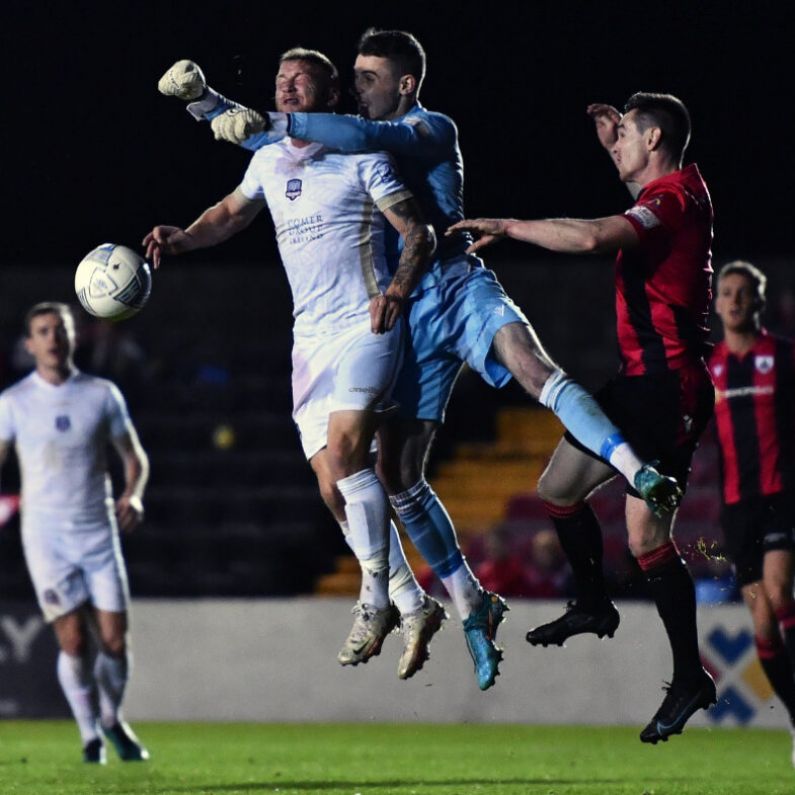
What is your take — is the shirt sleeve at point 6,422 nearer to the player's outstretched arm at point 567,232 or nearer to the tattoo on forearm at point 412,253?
the tattoo on forearm at point 412,253

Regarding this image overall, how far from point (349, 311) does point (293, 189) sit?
0.56 m

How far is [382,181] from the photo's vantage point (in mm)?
7484

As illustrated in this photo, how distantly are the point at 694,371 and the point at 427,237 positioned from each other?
1.18 metres

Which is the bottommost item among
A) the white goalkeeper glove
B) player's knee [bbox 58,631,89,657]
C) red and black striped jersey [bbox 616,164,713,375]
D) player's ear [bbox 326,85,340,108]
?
player's knee [bbox 58,631,89,657]

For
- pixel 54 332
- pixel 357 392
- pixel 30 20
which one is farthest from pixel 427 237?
pixel 30 20

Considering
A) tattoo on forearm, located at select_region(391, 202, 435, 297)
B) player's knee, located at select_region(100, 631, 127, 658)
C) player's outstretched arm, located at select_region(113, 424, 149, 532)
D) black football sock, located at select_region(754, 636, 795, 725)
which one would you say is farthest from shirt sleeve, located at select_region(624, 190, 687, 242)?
player's knee, located at select_region(100, 631, 127, 658)

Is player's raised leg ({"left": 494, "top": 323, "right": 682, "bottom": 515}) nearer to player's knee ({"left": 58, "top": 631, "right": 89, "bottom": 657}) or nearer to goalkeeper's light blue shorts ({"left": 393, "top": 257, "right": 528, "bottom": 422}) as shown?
goalkeeper's light blue shorts ({"left": 393, "top": 257, "right": 528, "bottom": 422})

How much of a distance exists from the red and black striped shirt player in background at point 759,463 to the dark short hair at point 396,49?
272 cm

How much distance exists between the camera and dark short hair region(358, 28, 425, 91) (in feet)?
25.1

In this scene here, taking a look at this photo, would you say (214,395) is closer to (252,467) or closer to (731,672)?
(252,467)

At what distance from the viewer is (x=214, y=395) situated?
18.4m

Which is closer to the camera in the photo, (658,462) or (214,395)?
(658,462)

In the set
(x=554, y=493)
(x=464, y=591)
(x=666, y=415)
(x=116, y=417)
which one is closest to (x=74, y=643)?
(x=116, y=417)

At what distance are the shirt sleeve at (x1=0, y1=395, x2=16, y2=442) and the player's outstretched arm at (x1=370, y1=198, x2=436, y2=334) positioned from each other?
427cm
